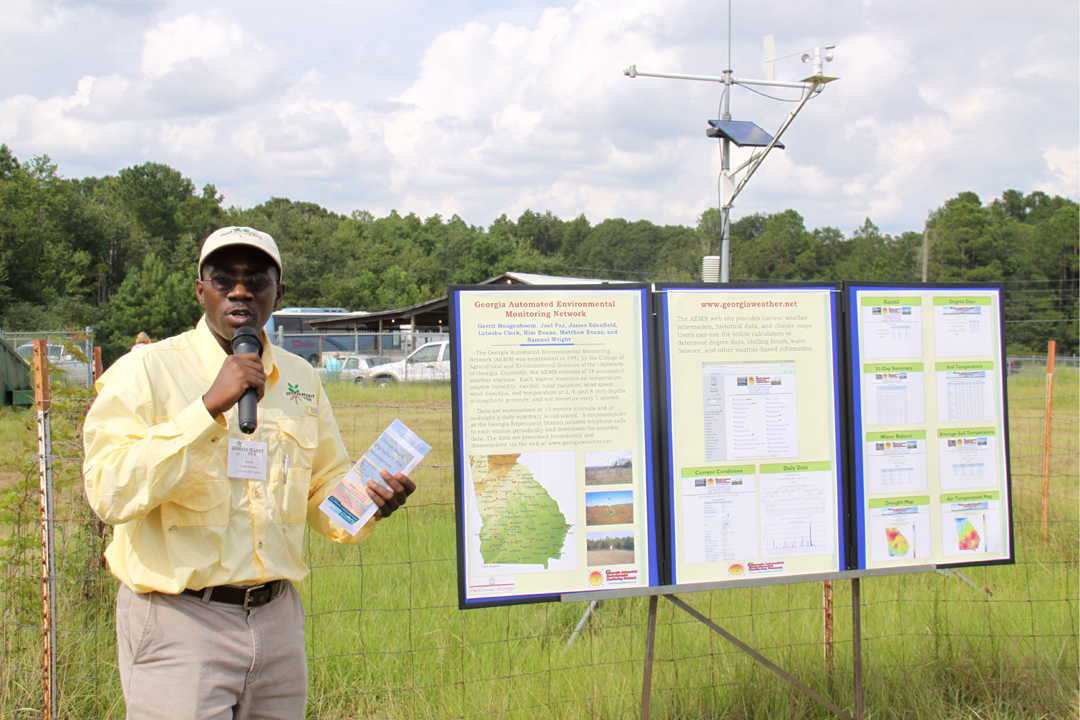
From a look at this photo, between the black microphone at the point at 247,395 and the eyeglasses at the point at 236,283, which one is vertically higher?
the eyeglasses at the point at 236,283

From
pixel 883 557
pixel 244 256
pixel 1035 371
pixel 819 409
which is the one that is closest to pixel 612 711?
pixel 883 557

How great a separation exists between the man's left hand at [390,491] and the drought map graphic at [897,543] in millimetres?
2006

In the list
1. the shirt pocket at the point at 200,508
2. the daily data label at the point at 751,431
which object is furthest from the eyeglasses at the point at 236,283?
the daily data label at the point at 751,431

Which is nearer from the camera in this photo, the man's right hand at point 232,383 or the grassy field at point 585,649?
the man's right hand at point 232,383

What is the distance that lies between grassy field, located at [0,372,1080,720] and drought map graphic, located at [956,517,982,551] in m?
0.82

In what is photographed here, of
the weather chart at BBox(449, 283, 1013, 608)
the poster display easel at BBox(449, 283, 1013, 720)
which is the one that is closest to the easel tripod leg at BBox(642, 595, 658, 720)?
the poster display easel at BBox(449, 283, 1013, 720)

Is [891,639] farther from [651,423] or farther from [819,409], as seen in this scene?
[651,423]

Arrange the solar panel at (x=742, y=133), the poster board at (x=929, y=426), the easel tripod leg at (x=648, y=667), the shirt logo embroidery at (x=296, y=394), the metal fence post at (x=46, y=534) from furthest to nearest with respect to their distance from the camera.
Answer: the solar panel at (x=742, y=133), the metal fence post at (x=46, y=534), the poster board at (x=929, y=426), the easel tripod leg at (x=648, y=667), the shirt logo embroidery at (x=296, y=394)

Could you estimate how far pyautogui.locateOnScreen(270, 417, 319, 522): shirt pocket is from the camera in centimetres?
228

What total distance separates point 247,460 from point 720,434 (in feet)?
5.61

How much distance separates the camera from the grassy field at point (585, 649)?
339 centimetres

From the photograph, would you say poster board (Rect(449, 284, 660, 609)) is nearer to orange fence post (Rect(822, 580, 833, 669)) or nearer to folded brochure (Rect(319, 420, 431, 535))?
folded brochure (Rect(319, 420, 431, 535))

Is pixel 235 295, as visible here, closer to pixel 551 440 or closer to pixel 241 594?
pixel 241 594

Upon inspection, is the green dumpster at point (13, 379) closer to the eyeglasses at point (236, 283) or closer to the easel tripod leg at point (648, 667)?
the eyeglasses at point (236, 283)
